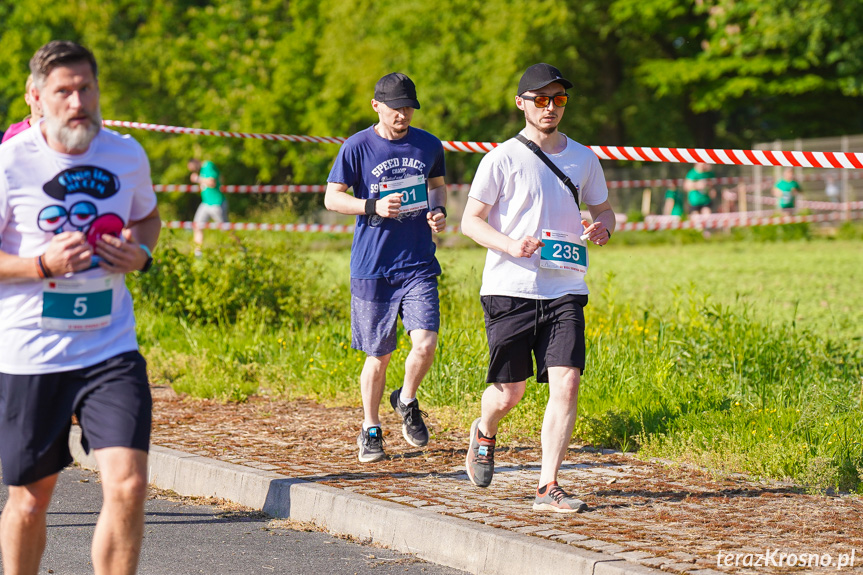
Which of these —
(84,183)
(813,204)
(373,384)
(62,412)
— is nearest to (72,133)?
(84,183)

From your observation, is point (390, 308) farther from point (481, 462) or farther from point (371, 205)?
point (481, 462)

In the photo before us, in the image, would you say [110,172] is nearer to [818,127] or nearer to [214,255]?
[214,255]

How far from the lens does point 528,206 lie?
554 cm

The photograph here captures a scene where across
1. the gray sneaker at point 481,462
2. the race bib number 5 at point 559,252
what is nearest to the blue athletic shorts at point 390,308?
the gray sneaker at point 481,462

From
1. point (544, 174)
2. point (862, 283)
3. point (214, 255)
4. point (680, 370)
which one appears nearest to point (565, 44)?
point (862, 283)

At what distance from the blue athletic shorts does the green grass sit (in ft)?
3.16

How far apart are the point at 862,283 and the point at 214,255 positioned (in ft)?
30.8

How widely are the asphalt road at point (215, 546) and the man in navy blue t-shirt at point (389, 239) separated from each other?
3.34 ft

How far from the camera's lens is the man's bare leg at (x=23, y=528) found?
3662mm

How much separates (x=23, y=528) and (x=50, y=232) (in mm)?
913

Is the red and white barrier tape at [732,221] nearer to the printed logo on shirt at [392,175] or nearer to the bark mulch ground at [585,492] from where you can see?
the bark mulch ground at [585,492]

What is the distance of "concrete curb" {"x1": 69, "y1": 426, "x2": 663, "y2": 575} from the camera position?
15.1 ft

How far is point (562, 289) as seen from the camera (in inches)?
217

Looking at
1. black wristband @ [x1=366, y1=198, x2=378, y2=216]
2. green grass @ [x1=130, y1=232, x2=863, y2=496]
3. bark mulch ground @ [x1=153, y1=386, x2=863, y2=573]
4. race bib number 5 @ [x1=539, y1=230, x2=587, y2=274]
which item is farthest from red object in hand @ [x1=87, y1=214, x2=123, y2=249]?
green grass @ [x1=130, y1=232, x2=863, y2=496]
